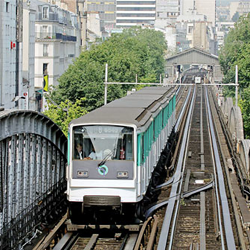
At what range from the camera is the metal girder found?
1617 centimetres

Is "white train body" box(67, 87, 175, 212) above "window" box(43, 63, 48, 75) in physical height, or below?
below

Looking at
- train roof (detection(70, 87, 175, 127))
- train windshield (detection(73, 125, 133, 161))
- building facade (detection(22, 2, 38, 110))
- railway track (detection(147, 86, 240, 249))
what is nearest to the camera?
train windshield (detection(73, 125, 133, 161))

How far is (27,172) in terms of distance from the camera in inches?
713

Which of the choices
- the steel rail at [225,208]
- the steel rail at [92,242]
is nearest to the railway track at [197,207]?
the steel rail at [225,208]

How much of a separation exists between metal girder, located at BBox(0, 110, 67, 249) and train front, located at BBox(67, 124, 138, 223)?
117 centimetres

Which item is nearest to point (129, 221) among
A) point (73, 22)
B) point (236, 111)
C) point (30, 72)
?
point (236, 111)

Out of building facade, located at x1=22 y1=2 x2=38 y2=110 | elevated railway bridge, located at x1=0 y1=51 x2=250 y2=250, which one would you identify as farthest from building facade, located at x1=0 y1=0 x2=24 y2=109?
elevated railway bridge, located at x1=0 y1=51 x2=250 y2=250

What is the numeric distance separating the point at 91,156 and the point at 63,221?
207cm

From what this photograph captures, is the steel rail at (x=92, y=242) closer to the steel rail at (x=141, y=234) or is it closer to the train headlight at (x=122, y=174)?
the steel rail at (x=141, y=234)

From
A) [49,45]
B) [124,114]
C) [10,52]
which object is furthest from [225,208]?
[49,45]

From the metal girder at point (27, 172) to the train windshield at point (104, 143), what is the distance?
1.35 meters

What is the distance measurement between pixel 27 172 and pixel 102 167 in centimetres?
202

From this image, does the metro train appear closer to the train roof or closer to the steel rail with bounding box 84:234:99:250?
the train roof

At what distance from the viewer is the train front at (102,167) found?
57.0 ft
